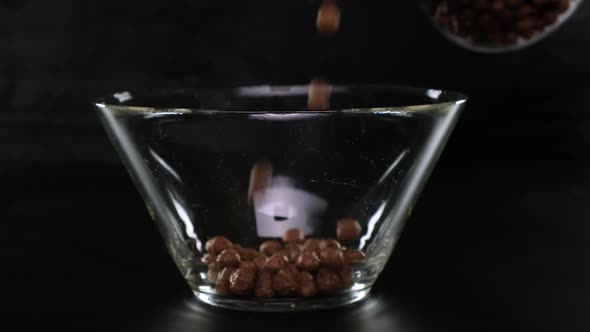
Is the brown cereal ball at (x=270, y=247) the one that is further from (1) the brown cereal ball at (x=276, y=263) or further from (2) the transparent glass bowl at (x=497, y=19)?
(2) the transparent glass bowl at (x=497, y=19)

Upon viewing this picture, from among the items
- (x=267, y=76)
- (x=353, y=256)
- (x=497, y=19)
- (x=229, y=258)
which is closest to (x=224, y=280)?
(x=229, y=258)

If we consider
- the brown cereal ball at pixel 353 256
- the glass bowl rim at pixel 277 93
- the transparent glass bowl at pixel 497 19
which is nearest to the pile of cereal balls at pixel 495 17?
the transparent glass bowl at pixel 497 19

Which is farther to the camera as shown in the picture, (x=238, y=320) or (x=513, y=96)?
(x=513, y=96)

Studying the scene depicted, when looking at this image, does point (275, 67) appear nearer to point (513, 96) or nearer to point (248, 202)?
point (513, 96)

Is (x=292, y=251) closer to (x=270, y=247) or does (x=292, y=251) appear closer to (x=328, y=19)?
(x=270, y=247)

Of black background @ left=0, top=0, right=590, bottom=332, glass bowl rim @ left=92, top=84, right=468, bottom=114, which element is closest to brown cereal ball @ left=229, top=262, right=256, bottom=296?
glass bowl rim @ left=92, top=84, right=468, bottom=114

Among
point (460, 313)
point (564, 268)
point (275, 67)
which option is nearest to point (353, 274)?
point (460, 313)

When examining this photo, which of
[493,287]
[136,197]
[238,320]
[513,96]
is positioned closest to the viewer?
[238,320]
